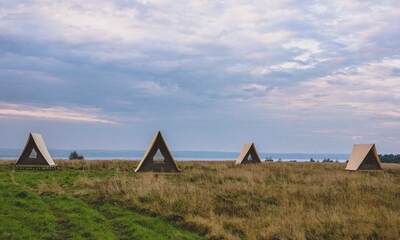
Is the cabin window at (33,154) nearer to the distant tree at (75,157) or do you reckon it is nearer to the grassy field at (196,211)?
the grassy field at (196,211)

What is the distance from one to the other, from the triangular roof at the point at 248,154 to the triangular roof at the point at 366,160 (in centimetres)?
1112

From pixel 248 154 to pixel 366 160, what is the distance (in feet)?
41.8

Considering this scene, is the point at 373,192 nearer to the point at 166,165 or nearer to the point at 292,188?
the point at 292,188

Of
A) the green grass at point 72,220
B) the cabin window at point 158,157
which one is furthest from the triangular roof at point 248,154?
the green grass at point 72,220

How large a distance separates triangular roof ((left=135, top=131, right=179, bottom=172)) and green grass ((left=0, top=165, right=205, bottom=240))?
1476cm

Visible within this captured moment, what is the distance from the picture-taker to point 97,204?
1744 centimetres

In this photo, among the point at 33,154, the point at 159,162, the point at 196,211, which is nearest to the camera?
the point at 196,211

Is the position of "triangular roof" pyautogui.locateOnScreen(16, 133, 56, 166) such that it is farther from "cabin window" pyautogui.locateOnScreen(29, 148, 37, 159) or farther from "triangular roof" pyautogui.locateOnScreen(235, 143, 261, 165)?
"triangular roof" pyautogui.locateOnScreen(235, 143, 261, 165)

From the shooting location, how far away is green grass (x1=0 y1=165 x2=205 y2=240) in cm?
1212

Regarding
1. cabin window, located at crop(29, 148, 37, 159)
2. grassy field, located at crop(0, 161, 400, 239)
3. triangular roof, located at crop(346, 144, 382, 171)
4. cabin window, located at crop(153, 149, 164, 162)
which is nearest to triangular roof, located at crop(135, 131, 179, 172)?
cabin window, located at crop(153, 149, 164, 162)

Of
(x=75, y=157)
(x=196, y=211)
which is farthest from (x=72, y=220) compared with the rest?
(x=75, y=157)

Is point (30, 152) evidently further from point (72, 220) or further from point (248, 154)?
point (72, 220)

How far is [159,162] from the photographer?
34188 millimetres

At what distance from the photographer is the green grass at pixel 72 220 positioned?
12.1 metres
